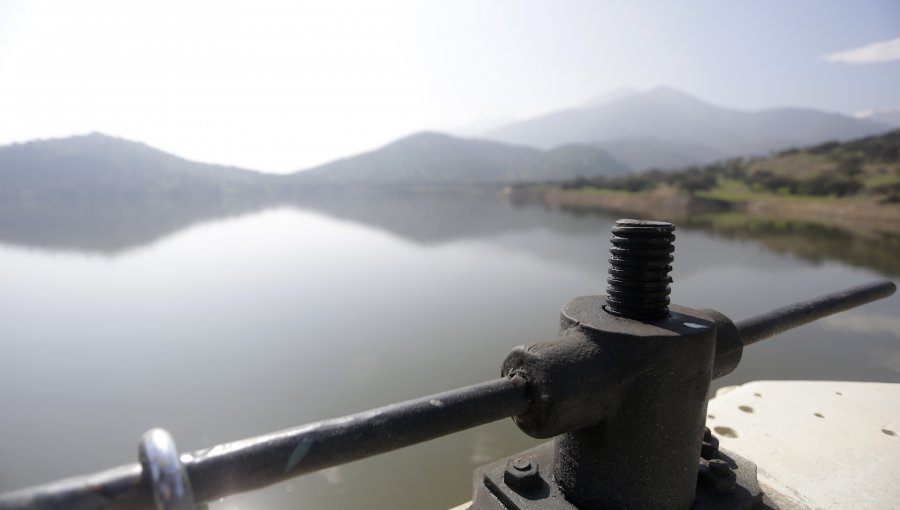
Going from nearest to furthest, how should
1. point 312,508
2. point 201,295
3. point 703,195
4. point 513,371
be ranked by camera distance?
point 513,371 < point 312,508 < point 201,295 < point 703,195

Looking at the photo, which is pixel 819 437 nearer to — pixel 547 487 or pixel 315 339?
pixel 547 487

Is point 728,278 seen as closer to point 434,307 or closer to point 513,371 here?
point 434,307

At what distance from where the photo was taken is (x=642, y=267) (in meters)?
1.25

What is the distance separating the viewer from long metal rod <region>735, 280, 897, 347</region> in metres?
1.53

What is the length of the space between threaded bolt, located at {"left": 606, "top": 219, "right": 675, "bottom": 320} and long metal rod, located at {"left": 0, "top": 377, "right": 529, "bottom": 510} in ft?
1.63

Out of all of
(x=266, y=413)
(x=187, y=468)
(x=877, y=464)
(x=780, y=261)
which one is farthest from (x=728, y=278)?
(x=187, y=468)

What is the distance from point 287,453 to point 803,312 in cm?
186

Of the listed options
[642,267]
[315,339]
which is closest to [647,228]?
[642,267]

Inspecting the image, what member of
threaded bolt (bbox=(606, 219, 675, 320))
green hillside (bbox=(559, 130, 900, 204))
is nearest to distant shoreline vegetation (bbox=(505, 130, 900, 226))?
green hillside (bbox=(559, 130, 900, 204))

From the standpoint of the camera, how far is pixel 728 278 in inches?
392

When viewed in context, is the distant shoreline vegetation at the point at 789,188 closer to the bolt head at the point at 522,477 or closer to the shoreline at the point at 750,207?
the shoreline at the point at 750,207

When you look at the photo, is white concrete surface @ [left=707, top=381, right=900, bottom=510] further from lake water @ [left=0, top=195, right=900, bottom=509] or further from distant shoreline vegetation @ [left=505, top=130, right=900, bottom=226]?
distant shoreline vegetation @ [left=505, top=130, right=900, bottom=226]

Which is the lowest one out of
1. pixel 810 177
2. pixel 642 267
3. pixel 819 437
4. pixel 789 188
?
pixel 819 437

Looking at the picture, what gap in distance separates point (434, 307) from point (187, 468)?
6913mm
